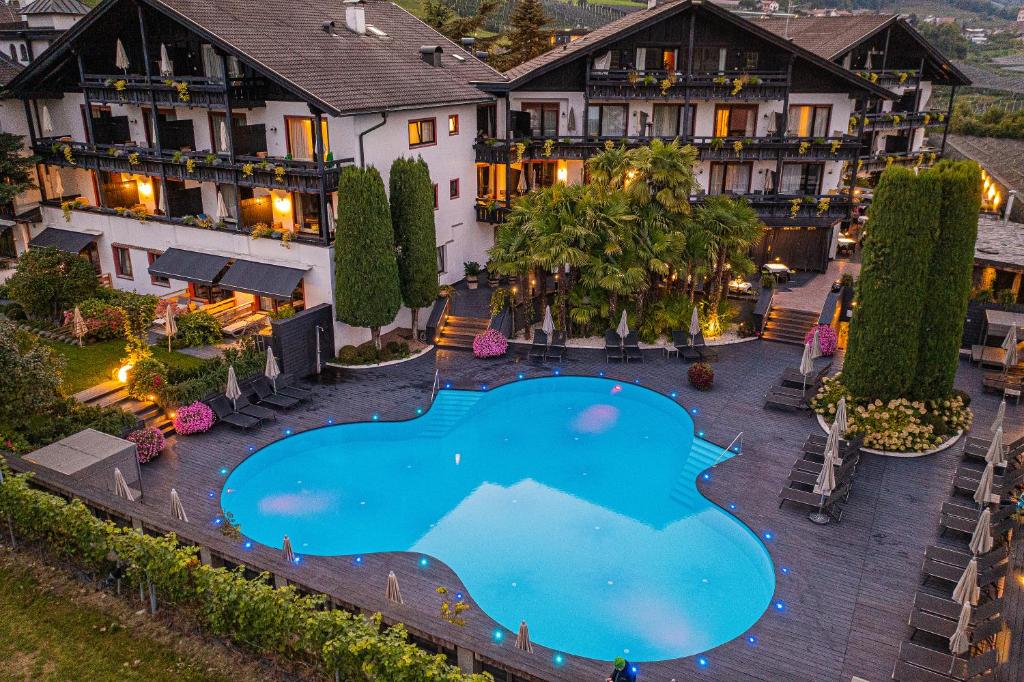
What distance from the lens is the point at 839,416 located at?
19359 mm

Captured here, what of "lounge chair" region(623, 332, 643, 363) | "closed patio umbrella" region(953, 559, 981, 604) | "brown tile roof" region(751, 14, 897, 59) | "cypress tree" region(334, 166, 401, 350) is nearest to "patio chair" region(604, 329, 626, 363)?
"lounge chair" region(623, 332, 643, 363)

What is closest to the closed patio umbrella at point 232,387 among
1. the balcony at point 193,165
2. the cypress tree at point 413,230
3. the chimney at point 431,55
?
the balcony at point 193,165

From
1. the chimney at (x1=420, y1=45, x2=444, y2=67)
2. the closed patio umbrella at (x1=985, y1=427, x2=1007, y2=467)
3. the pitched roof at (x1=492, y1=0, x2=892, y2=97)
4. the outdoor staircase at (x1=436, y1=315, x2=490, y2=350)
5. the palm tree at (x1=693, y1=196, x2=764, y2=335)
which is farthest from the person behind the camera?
the chimney at (x1=420, y1=45, x2=444, y2=67)

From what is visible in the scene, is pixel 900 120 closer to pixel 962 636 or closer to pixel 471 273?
pixel 471 273

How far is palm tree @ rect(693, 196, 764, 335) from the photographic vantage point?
2883 centimetres

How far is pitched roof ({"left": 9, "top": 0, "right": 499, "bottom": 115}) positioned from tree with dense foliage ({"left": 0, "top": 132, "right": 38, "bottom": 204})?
2.73 metres

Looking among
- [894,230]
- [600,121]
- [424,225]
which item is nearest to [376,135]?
[424,225]

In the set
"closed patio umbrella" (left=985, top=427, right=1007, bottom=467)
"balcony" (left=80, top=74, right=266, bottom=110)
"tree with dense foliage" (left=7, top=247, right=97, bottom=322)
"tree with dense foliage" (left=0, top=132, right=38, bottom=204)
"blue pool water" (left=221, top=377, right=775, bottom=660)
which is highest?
"balcony" (left=80, top=74, right=266, bottom=110)

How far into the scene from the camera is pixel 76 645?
1310 cm

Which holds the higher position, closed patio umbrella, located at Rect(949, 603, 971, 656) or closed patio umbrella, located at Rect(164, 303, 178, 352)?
closed patio umbrella, located at Rect(164, 303, 178, 352)

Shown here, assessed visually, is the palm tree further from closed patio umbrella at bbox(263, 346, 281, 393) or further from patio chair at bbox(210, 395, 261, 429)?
patio chair at bbox(210, 395, 261, 429)

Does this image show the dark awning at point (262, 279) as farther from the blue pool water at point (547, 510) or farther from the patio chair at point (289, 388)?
the blue pool water at point (547, 510)

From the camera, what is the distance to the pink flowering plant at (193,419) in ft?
72.1

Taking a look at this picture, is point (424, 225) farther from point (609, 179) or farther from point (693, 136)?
point (693, 136)
